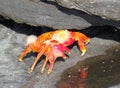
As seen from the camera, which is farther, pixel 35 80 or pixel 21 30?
pixel 21 30

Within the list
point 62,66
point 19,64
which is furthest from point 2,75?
point 62,66

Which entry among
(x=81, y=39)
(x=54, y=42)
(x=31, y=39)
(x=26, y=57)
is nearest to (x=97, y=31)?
(x=81, y=39)

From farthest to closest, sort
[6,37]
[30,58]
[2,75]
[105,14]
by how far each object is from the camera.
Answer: [6,37]
[30,58]
[2,75]
[105,14]

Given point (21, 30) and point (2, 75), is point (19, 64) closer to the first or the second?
point (2, 75)

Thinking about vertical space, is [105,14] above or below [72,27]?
above

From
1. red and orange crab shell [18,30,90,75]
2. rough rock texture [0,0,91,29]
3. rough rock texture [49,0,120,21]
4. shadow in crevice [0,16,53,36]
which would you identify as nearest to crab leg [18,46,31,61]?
red and orange crab shell [18,30,90,75]
